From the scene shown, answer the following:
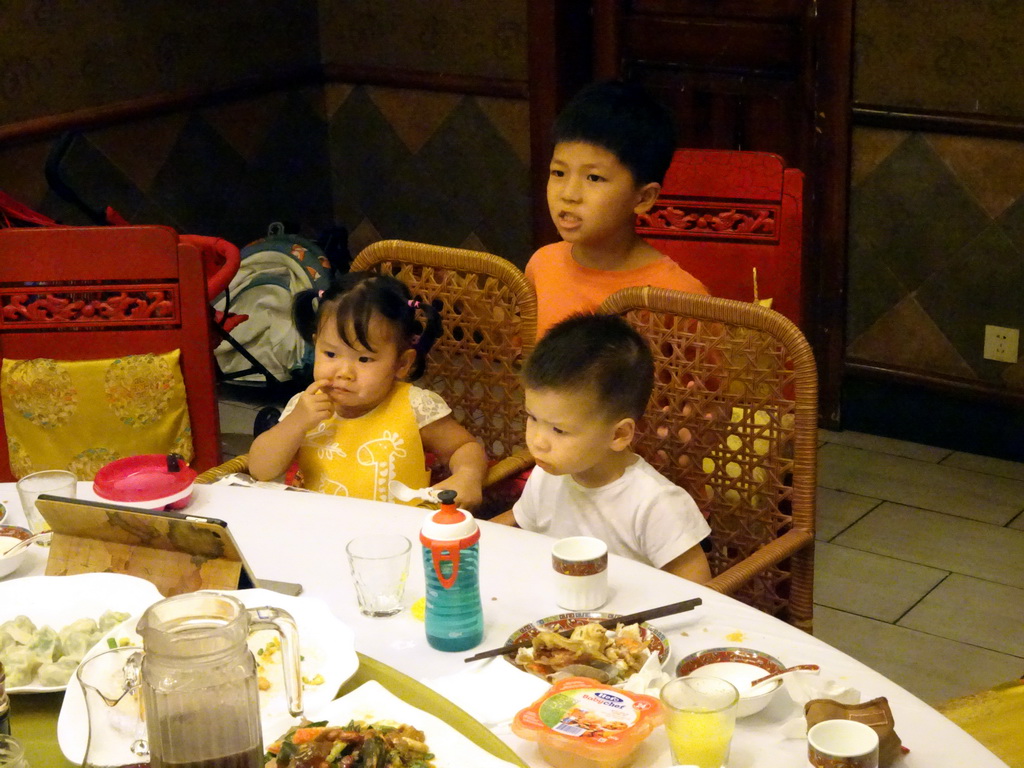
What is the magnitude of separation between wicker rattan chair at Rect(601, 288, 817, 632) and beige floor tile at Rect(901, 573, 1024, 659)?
101cm

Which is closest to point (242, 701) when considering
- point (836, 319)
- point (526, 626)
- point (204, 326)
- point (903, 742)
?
point (526, 626)

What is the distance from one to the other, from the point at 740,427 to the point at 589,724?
0.87 metres

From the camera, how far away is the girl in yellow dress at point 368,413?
2293mm

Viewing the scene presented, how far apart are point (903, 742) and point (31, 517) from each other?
4.16ft

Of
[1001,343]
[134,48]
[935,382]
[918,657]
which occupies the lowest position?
[918,657]

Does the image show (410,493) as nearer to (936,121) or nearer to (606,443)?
(606,443)

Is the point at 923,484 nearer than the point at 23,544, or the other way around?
the point at 23,544

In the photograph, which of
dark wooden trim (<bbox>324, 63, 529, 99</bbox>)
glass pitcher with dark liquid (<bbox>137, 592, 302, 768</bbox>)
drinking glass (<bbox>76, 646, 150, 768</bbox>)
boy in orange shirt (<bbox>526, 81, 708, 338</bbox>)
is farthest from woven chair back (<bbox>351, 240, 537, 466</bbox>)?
dark wooden trim (<bbox>324, 63, 529, 99</bbox>)

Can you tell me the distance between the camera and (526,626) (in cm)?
159

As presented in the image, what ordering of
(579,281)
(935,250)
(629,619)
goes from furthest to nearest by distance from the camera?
(935,250), (579,281), (629,619)

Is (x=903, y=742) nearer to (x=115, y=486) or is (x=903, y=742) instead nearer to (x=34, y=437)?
(x=115, y=486)

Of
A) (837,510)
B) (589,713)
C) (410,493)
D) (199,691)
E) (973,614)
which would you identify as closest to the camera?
(199,691)

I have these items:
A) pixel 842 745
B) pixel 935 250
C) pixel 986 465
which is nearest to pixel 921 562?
pixel 986 465

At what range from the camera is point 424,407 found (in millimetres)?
2393
